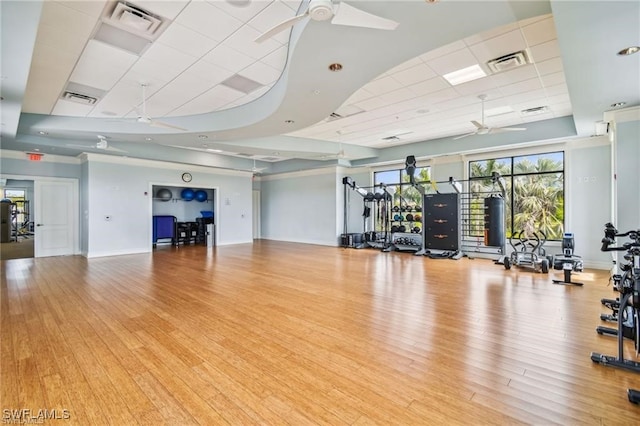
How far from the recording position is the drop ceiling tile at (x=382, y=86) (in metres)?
4.73

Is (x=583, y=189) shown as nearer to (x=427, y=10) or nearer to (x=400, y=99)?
(x=400, y=99)

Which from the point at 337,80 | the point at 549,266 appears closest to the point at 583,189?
the point at 549,266

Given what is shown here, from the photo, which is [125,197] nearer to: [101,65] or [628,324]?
[101,65]

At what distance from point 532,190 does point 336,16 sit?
770 centimetres

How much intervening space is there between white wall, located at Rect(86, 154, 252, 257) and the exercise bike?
9548mm

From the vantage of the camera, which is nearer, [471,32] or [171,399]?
[171,399]

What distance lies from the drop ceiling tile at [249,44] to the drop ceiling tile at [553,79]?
13.6 feet

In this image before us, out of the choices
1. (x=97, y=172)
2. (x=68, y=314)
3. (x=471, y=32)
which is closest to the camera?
(x=471, y=32)

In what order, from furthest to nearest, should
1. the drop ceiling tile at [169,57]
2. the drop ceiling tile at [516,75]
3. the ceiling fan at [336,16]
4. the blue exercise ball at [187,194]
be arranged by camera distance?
the blue exercise ball at [187,194] < the drop ceiling tile at [516,75] < the drop ceiling tile at [169,57] < the ceiling fan at [336,16]

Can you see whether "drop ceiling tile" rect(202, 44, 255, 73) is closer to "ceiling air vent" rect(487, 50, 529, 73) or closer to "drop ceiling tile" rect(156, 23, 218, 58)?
"drop ceiling tile" rect(156, 23, 218, 58)

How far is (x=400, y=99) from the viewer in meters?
5.55

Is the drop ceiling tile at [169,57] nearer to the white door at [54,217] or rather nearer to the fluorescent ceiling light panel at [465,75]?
the fluorescent ceiling light panel at [465,75]

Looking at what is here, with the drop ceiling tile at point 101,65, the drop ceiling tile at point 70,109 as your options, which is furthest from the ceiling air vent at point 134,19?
the drop ceiling tile at point 70,109

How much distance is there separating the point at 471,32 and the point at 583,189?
624 centimetres
